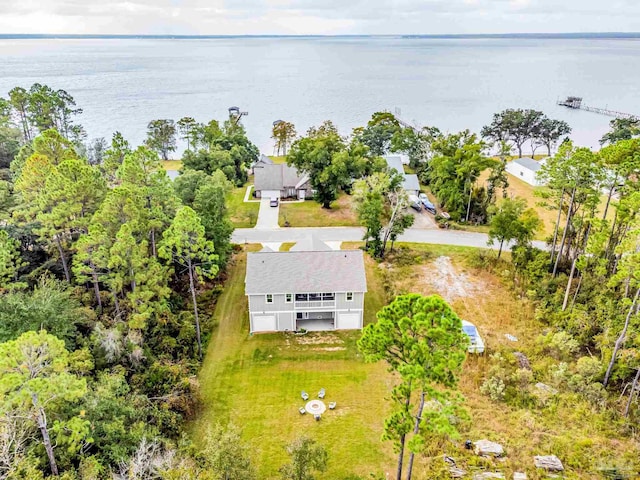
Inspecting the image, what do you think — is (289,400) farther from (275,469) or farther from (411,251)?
(411,251)

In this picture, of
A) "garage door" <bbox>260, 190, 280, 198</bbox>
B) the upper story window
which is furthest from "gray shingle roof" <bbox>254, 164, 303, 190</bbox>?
the upper story window

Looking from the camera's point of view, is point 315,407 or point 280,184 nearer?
point 315,407

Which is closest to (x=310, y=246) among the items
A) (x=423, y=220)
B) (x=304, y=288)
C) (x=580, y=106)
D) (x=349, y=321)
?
(x=304, y=288)

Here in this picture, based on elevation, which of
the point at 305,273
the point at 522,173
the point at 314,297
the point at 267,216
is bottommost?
the point at 314,297

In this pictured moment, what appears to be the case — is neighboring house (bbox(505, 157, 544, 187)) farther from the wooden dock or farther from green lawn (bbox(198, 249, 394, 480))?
the wooden dock

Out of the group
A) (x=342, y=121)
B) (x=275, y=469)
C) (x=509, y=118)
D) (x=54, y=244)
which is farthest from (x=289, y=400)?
(x=342, y=121)

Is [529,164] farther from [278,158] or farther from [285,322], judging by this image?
[285,322]

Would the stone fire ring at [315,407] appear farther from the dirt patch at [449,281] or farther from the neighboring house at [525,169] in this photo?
the neighboring house at [525,169]
